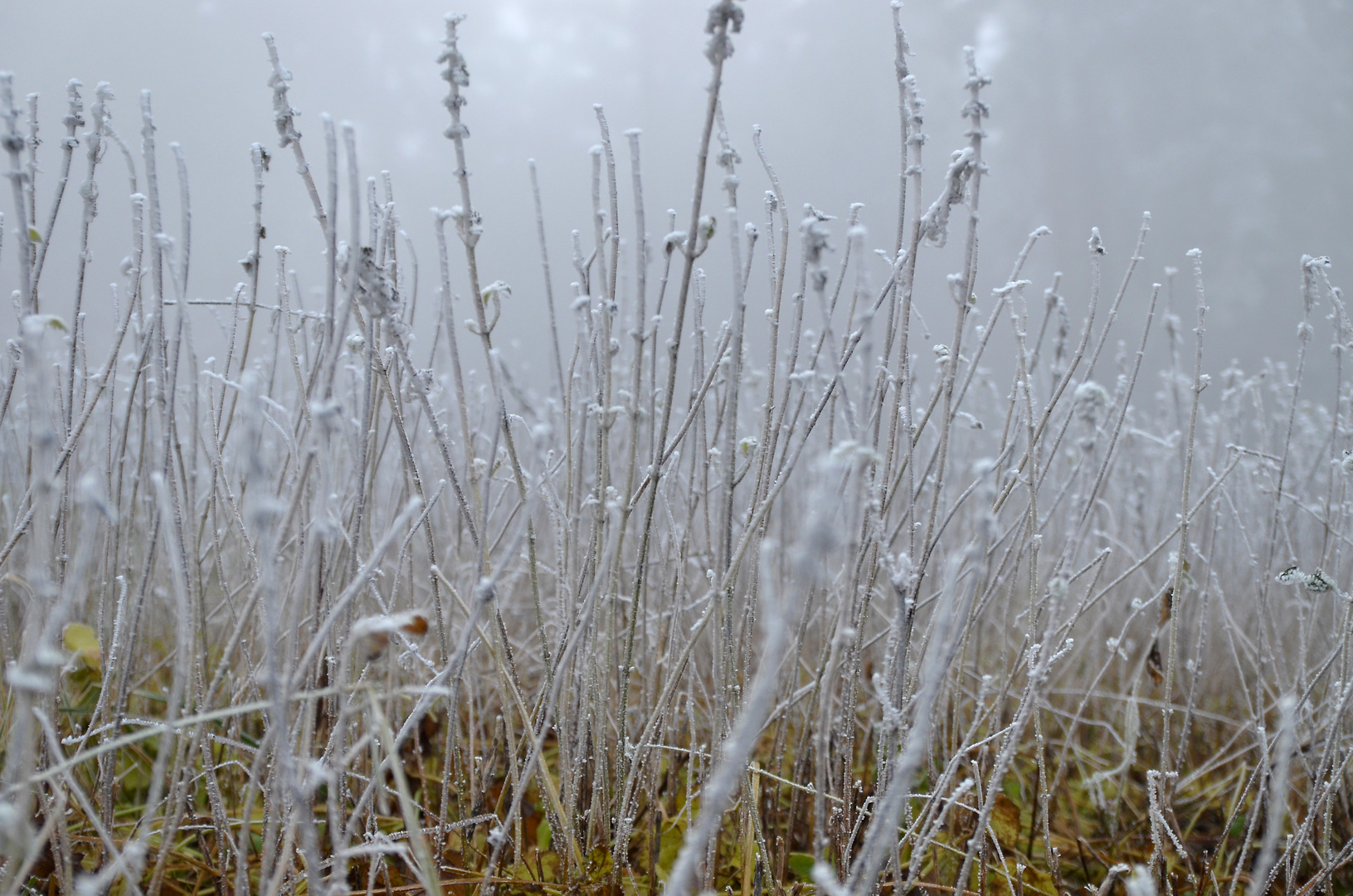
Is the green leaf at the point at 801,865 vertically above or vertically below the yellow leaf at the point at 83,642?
below

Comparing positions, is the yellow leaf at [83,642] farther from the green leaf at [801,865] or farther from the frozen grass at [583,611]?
the green leaf at [801,865]

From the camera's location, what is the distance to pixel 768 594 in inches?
13.3

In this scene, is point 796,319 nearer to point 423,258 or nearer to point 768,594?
point 768,594

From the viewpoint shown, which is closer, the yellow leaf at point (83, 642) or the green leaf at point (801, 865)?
the yellow leaf at point (83, 642)

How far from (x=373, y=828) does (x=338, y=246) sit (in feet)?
1.83

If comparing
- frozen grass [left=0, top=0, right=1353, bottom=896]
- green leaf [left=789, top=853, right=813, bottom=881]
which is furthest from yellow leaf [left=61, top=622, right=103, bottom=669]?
green leaf [left=789, top=853, right=813, bottom=881]

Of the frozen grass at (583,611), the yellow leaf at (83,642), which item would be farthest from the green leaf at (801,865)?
the yellow leaf at (83,642)

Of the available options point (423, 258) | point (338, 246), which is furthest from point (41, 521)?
point (423, 258)

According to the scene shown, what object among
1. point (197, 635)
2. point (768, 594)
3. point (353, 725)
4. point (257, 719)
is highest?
point (768, 594)

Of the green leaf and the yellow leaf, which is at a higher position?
the yellow leaf

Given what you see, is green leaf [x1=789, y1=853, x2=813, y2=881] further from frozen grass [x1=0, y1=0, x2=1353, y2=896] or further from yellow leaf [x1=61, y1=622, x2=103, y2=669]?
yellow leaf [x1=61, y1=622, x2=103, y2=669]

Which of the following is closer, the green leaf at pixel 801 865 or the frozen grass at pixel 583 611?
the frozen grass at pixel 583 611

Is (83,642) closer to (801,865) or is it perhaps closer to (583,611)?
(583,611)

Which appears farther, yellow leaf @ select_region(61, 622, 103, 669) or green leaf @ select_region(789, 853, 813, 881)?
green leaf @ select_region(789, 853, 813, 881)
